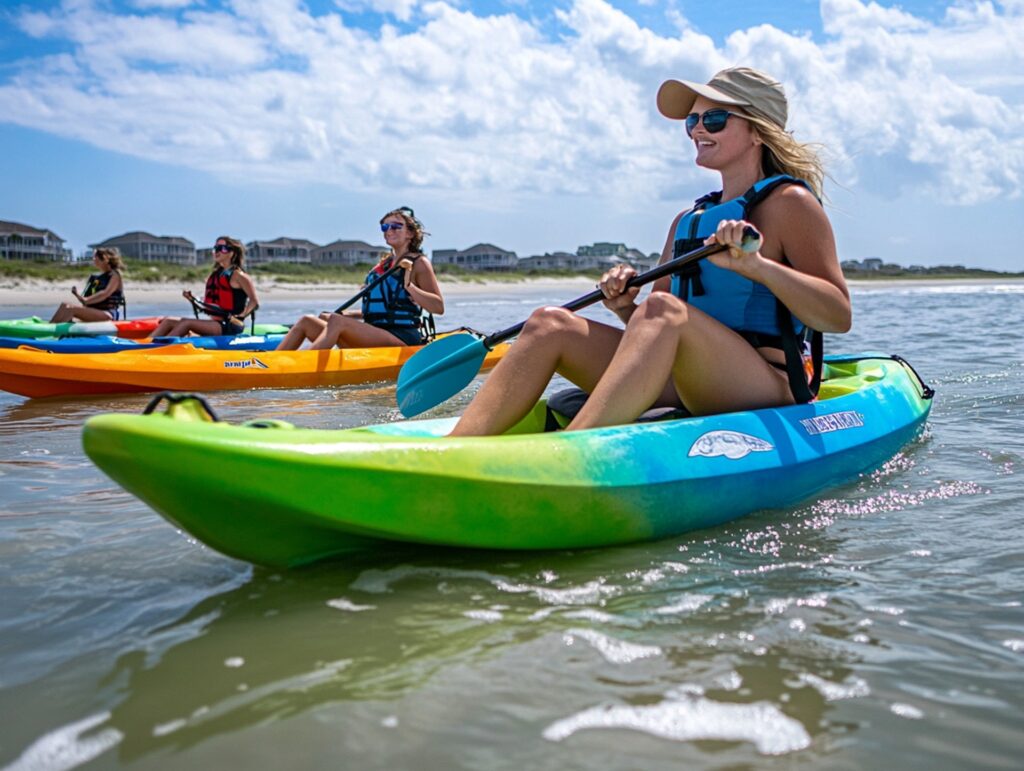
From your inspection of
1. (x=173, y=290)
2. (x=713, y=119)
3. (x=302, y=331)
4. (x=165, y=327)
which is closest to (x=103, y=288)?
(x=165, y=327)

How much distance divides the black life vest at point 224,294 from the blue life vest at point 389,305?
5.23ft

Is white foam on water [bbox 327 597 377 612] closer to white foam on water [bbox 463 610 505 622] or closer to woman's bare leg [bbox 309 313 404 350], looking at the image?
white foam on water [bbox 463 610 505 622]

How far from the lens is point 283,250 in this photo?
3063 inches

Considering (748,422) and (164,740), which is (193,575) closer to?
(164,740)

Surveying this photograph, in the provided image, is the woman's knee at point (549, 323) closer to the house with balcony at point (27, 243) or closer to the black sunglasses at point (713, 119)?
the black sunglasses at point (713, 119)

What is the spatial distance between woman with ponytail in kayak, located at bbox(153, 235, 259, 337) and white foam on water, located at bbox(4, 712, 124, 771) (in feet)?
24.4

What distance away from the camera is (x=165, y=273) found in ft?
113

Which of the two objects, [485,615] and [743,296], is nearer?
[485,615]

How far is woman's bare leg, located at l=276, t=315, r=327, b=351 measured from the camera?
26.2ft

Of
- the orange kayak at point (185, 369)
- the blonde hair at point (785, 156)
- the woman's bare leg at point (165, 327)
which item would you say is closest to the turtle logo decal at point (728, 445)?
the blonde hair at point (785, 156)

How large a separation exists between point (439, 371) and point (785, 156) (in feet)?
6.04

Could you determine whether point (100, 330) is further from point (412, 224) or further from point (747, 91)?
point (747, 91)

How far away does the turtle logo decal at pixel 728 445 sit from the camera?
3.01 meters

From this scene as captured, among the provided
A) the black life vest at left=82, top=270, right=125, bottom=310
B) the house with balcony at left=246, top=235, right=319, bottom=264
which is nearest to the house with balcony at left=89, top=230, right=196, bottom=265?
the house with balcony at left=246, top=235, right=319, bottom=264
